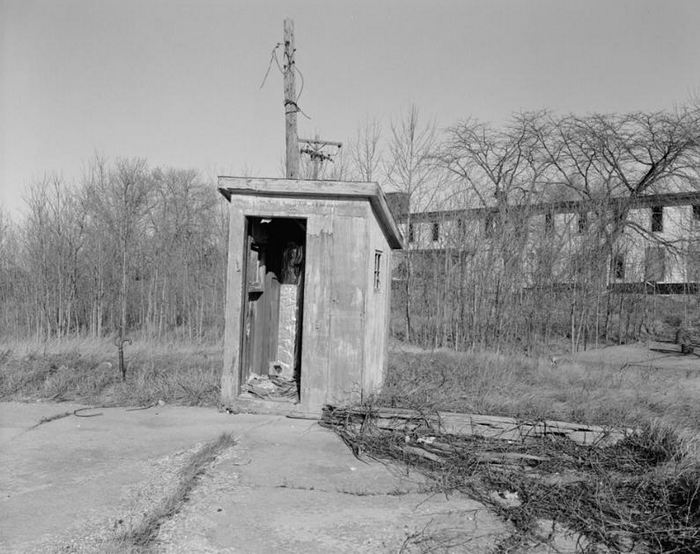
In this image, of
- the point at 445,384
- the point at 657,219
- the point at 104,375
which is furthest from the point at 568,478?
the point at 657,219

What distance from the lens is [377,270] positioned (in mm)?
8539

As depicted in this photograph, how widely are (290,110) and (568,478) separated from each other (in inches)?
286

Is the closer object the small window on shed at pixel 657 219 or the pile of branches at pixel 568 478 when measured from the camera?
the pile of branches at pixel 568 478

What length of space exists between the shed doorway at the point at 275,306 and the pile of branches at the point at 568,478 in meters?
1.95

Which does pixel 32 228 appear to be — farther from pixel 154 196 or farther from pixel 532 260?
pixel 154 196

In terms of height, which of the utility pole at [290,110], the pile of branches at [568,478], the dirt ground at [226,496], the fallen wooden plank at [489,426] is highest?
the utility pole at [290,110]

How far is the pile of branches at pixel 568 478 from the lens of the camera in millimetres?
3943

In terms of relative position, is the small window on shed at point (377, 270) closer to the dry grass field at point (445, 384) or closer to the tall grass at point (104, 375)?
the dry grass field at point (445, 384)

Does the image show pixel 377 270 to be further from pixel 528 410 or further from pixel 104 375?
pixel 104 375

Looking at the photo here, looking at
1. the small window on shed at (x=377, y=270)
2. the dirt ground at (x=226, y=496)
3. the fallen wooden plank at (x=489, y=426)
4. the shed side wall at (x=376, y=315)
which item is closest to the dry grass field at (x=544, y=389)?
the shed side wall at (x=376, y=315)

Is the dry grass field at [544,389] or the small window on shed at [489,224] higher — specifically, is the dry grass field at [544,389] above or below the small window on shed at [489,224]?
below

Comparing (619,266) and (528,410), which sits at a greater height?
(619,266)

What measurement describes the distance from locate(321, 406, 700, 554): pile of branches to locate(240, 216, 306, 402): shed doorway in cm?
195

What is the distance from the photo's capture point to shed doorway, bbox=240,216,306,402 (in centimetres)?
798
